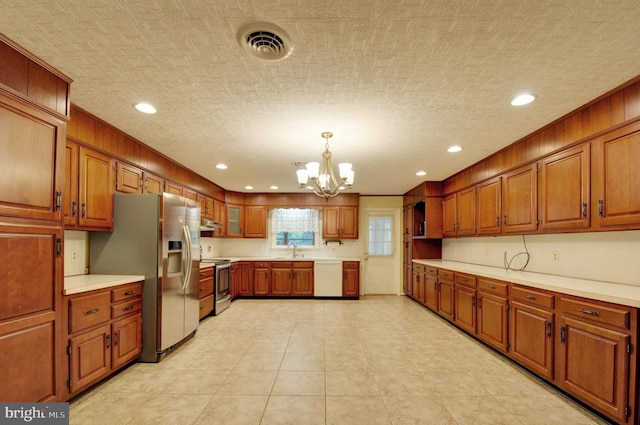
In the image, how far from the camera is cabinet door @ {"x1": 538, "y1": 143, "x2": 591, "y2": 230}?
2.52 m

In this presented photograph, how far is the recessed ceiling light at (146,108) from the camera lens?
245 centimetres

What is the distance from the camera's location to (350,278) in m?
6.35

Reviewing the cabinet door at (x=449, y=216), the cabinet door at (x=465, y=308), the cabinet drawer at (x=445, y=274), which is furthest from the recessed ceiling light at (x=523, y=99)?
the cabinet door at (x=449, y=216)

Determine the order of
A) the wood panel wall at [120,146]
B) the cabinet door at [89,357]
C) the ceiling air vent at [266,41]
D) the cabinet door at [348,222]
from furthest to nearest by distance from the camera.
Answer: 1. the cabinet door at [348,222]
2. the wood panel wall at [120,146]
3. the cabinet door at [89,357]
4. the ceiling air vent at [266,41]

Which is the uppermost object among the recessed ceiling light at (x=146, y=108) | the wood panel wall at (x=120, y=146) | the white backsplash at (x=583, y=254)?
the recessed ceiling light at (x=146, y=108)

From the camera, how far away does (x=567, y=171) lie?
107 inches

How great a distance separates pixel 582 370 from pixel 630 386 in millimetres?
326

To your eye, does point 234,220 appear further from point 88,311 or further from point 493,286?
point 493,286

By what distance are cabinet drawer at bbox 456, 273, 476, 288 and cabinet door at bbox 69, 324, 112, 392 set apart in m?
3.89

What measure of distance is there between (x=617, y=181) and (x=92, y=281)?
169 inches

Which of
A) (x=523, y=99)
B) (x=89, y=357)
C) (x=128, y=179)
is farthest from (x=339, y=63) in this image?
(x=89, y=357)

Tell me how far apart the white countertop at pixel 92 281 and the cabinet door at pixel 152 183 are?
3.51ft

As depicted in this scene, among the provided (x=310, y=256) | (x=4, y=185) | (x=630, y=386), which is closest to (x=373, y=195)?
(x=310, y=256)

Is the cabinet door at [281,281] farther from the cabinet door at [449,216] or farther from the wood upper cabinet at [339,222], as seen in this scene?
the cabinet door at [449,216]
